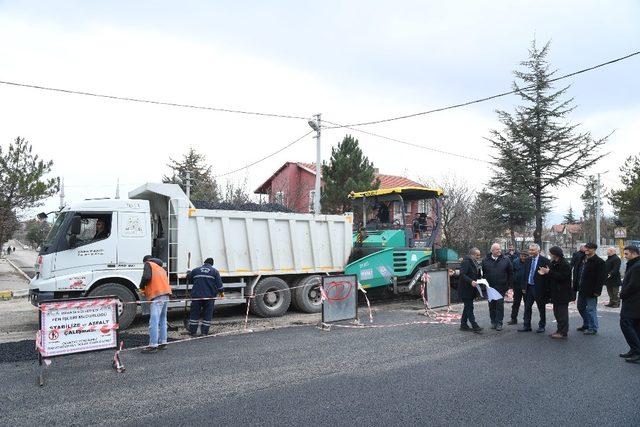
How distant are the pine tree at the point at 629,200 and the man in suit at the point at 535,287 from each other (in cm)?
2644

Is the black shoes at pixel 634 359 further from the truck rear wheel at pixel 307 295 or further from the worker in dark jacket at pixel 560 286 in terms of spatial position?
the truck rear wheel at pixel 307 295

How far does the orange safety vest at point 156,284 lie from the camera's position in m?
7.46

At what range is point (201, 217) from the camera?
9.99m

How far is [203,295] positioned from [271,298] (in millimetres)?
2468

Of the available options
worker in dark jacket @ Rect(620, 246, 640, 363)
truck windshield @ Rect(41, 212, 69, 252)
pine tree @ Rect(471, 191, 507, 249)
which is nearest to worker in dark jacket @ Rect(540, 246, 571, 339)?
worker in dark jacket @ Rect(620, 246, 640, 363)

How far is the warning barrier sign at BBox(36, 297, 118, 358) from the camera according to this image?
607cm

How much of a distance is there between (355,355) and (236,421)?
2.92m

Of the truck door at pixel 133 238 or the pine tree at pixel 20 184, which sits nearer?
the truck door at pixel 133 238

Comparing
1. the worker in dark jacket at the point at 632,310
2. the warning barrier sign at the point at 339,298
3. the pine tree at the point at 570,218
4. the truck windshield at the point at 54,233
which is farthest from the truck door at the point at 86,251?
the pine tree at the point at 570,218

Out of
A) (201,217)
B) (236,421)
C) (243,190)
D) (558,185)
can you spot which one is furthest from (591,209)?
(236,421)

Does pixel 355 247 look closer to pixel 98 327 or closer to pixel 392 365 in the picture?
pixel 392 365

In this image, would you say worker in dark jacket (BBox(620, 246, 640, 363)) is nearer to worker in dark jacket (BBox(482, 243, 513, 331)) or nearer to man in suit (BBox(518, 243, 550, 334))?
man in suit (BBox(518, 243, 550, 334))

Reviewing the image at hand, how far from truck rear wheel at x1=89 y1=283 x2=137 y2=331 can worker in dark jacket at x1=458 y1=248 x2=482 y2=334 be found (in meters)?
6.26

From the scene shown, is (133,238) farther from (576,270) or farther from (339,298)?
(576,270)
